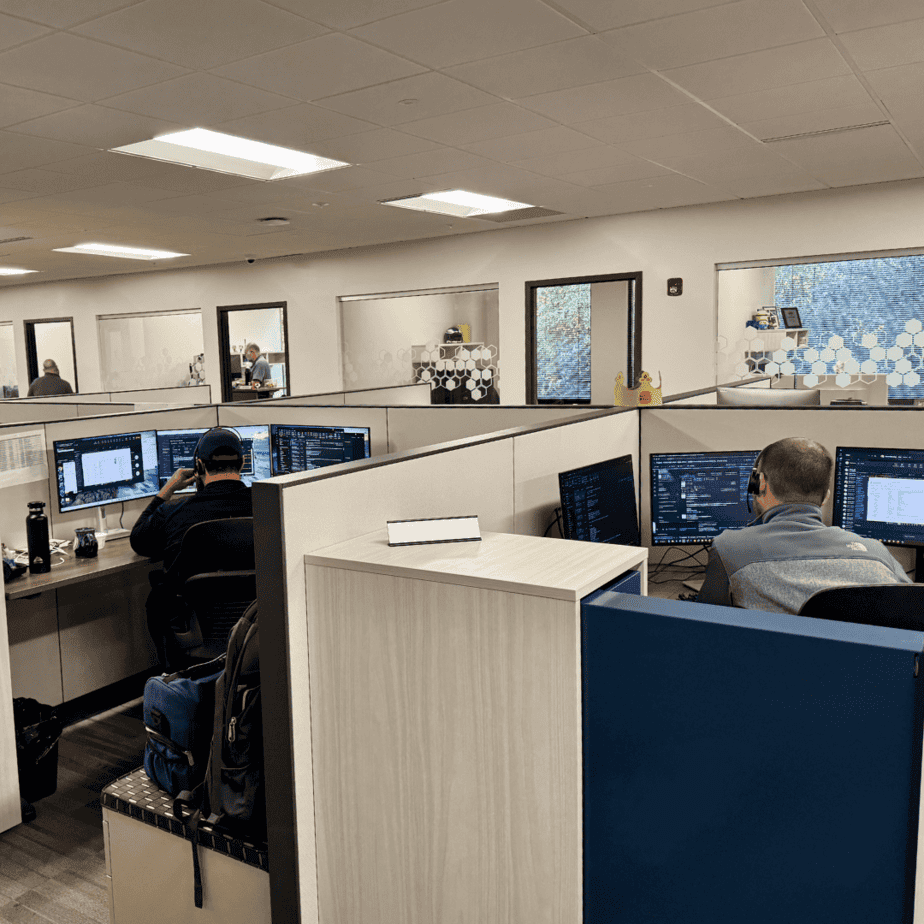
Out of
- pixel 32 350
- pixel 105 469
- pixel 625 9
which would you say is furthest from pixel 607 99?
pixel 32 350

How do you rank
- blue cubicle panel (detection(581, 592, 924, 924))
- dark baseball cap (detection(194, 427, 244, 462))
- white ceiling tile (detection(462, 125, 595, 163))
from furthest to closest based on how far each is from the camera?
white ceiling tile (detection(462, 125, 595, 163))
dark baseball cap (detection(194, 427, 244, 462))
blue cubicle panel (detection(581, 592, 924, 924))

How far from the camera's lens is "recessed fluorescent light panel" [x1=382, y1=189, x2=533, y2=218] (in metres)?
5.86

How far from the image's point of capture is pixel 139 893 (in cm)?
184

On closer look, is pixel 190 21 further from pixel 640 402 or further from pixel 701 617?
pixel 701 617

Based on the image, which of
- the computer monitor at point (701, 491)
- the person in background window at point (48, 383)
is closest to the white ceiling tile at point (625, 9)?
the computer monitor at point (701, 491)

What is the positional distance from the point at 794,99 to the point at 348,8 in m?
2.13

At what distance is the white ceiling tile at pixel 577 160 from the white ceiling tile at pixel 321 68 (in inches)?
60.8

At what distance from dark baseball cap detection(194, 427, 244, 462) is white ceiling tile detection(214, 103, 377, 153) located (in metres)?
1.51

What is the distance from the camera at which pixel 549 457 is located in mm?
2455

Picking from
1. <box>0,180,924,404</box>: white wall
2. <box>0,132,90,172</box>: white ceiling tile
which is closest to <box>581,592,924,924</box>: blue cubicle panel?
<box>0,132,90,172</box>: white ceiling tile

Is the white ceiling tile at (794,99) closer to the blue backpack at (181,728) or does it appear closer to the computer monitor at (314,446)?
the computer monitor at (314,446)

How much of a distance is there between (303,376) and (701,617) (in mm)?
7917

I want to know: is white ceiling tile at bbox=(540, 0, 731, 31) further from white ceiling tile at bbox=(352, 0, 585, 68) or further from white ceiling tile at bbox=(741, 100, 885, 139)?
white ceiling tile at bbox=(741, 100, 885, 139)

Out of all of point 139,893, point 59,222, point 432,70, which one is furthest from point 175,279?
point 139,893
